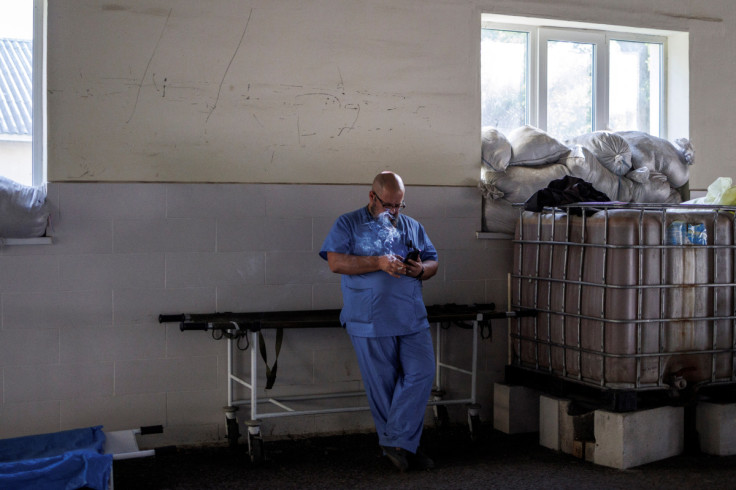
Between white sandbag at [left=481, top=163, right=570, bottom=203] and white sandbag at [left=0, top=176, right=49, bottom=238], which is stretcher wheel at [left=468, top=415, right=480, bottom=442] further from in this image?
white sandbag at [left=0, top=176, right=49, bottom=238]

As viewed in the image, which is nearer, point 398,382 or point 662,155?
point 398,382

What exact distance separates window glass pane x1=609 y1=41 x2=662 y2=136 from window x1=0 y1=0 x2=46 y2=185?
3904 mm

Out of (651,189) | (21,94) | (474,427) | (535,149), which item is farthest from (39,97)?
(651,189)

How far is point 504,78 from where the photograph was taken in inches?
203

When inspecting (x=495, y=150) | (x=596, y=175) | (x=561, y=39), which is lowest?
(x=596, y=175)

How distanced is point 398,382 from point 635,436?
1.29 meters

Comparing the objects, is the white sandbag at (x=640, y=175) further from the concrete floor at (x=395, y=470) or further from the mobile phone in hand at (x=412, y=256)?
the mobile phone in hand at (x=412, y=256)

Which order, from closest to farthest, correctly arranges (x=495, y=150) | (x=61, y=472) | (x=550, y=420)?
(x=61, y=472), (x=550, y=420), (x=495, y=150)

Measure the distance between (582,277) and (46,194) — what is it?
118 inches

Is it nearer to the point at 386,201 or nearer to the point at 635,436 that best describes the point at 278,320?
the point at 386,201

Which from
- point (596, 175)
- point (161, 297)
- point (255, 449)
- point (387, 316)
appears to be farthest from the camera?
point (596, 175)

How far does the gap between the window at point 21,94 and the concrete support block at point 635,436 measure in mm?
3387

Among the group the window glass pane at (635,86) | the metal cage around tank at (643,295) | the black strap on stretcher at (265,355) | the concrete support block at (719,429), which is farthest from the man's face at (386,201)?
the window glass pane at (635,86)

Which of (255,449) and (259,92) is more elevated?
(259,92)
